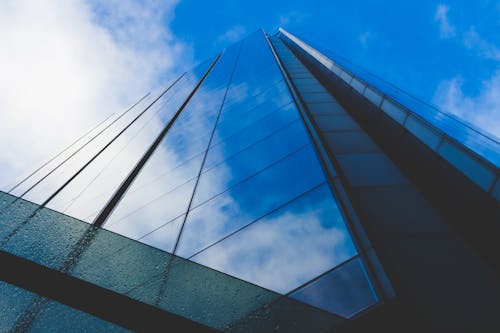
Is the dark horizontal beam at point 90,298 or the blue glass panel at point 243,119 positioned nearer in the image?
the dark horizontal beam at point 90,298

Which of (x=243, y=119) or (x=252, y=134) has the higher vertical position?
(x=252, y=134)

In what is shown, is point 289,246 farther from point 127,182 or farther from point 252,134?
point 127,182

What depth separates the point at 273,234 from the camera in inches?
175

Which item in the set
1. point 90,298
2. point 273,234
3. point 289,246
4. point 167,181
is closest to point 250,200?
point 273,234

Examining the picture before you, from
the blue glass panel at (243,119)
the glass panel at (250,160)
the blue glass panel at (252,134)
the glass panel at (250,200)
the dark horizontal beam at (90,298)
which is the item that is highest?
the dark horizontal beam at (90,298)

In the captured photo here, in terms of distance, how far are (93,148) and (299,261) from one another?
1220 cm

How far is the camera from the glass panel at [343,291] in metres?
3.32

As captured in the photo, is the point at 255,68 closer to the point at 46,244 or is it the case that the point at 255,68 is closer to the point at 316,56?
the point at 316,56

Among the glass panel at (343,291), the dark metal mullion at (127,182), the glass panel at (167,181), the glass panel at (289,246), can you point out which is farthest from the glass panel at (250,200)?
the dark metal mullion at (127,182)

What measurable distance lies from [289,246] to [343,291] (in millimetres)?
887

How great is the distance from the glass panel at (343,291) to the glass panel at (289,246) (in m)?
0.11

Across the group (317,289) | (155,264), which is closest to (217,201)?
(317,289)

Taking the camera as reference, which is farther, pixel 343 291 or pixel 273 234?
pixel 273 234

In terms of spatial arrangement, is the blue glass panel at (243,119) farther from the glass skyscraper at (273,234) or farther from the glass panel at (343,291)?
the glass panel at (343,291)
